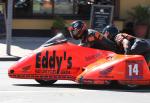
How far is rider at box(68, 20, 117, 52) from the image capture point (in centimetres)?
1245

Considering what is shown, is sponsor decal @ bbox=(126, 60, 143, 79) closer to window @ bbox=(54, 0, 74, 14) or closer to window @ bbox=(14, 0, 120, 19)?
window @ bbox=(14, 0, 120, 19)

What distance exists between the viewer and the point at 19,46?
20906mm

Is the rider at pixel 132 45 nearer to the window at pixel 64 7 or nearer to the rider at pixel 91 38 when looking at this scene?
the rider at pixel 91 38

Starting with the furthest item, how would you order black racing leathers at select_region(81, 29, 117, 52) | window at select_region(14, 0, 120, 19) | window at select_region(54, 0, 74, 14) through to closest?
window at select_region(54, 0, 74, 14) < window at select_region(14, 0, 120, 19) < black racing leathers at select_region(81, 29, 117, 52)

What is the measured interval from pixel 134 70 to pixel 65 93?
4.80ft

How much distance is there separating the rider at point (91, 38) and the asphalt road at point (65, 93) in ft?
2.70

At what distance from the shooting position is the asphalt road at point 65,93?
1059 cm

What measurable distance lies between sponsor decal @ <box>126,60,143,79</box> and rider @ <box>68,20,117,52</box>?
0.71 meters

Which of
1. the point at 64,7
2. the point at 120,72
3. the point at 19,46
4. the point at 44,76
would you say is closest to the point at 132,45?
the point at 120,72

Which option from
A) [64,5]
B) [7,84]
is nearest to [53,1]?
[64,5]

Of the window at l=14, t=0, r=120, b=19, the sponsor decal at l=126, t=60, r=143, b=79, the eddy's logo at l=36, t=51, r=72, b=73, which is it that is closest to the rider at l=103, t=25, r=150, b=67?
the sponsor decal at l=126, t=60, r=143, b=79

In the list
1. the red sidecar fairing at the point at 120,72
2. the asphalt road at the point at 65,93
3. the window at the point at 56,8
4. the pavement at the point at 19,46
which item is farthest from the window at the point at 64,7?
the red sidecar fairing at the point at 120,72

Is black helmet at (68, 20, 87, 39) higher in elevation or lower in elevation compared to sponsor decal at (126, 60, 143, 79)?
higher

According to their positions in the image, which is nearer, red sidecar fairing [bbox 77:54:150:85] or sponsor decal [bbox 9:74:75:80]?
red sidecar fairing [bbox 77:54:150:85]
